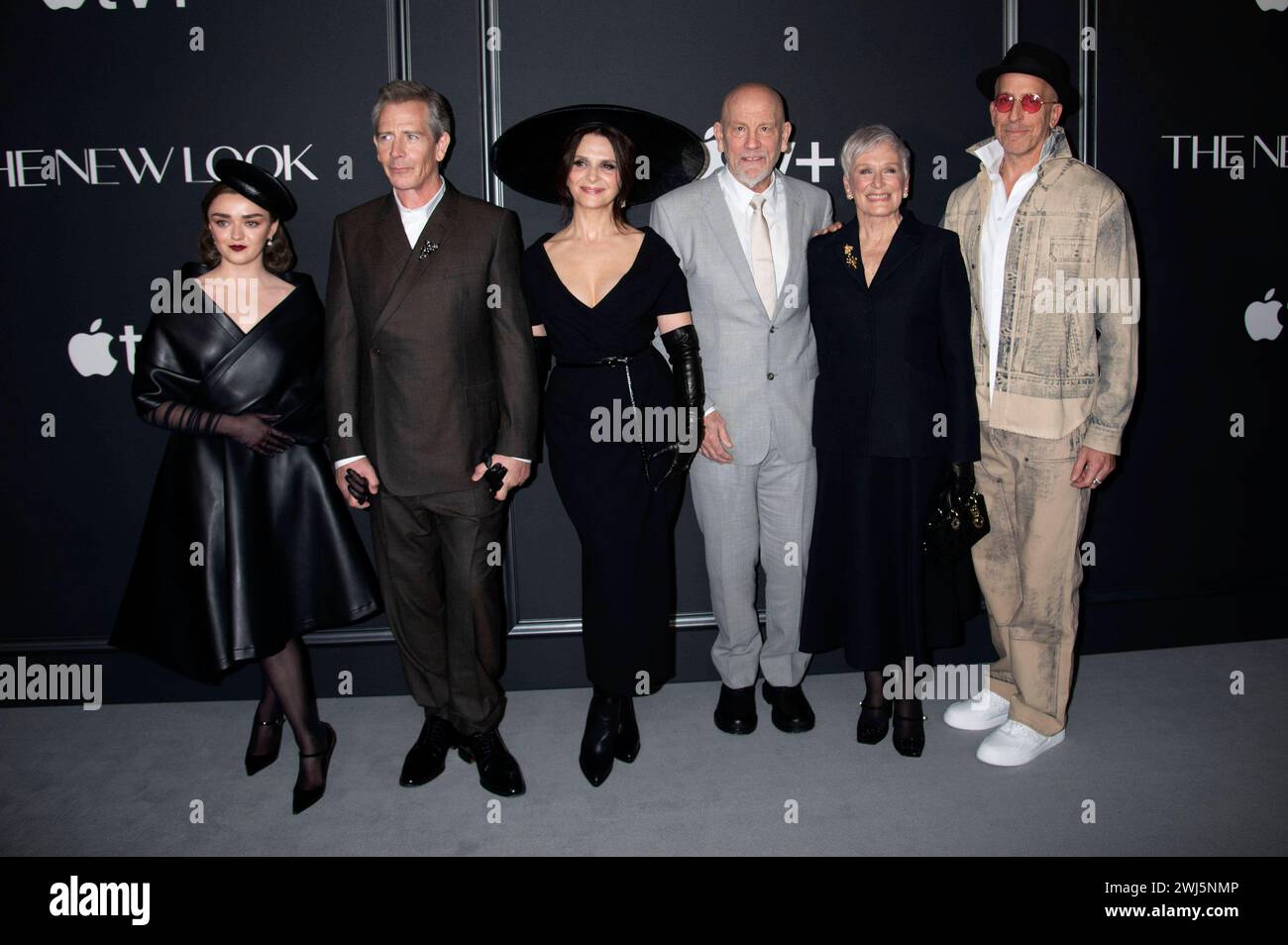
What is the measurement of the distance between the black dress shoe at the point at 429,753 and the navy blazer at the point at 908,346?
172 cm

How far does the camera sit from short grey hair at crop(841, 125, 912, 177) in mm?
2926

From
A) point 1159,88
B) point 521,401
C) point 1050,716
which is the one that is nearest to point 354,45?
point 521,401

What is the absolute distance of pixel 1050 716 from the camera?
3.20 m

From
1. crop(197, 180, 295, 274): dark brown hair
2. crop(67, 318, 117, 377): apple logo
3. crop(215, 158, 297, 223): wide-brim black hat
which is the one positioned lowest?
crop(67, 318, 117, 377): apple logo

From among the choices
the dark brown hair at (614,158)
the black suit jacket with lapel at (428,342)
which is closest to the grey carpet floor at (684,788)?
the black suit jacket with lapel at (428,342)

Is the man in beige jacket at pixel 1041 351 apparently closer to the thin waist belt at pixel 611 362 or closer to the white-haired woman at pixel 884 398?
the white-haired woman at pixel 884 398

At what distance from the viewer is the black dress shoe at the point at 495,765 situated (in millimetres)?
3018

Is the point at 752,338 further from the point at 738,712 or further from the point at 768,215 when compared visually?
the point at 738,712

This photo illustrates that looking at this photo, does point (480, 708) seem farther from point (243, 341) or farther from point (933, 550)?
point (933, 550)

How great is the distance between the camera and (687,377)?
298cm

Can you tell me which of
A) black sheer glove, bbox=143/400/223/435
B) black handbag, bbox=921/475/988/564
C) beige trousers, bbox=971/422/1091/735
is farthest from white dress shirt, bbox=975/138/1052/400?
black sheer glove, bbox=143/400/223/435

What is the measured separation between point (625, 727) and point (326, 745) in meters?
1.03

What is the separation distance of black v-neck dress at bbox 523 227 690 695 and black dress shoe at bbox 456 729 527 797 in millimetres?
408

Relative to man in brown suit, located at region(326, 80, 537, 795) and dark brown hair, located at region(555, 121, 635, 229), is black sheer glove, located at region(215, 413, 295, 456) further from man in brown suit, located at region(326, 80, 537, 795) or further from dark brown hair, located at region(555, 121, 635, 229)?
dark brown hair, located at region(555, 121, 635, 229)
